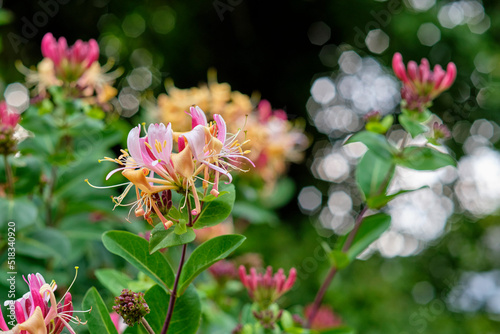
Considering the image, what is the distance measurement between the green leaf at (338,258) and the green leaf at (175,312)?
0.38 metres

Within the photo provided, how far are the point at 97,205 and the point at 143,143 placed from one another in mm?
686

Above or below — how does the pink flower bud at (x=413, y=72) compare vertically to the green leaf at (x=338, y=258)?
above

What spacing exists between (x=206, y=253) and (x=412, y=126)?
0.55 m

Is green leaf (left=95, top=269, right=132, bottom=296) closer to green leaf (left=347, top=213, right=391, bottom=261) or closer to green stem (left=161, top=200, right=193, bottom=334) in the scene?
green stem (left=161, top=200, right=193, bottom=334)

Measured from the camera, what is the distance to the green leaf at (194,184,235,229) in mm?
672

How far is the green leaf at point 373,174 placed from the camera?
1050 mm

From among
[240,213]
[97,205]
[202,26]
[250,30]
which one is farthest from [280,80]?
[97,205]

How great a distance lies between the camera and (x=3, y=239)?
1.08 meters

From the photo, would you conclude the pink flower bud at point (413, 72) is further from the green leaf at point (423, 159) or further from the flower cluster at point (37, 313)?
the flower cluster at point (37, 313)

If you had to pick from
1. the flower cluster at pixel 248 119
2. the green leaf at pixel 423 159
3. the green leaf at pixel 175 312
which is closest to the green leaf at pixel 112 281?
the green leaf at pixel 175 312

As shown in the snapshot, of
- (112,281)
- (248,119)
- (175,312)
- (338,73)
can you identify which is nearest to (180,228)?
(175,312)

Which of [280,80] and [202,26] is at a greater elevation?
[202,26]

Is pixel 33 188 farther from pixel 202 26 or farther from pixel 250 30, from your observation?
pixel 250 30

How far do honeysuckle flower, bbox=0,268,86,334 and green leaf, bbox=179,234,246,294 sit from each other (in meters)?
0.16
